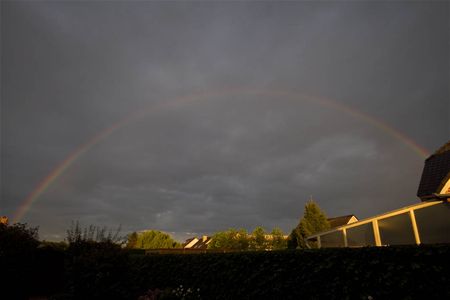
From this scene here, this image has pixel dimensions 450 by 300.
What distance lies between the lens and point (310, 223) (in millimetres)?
33219

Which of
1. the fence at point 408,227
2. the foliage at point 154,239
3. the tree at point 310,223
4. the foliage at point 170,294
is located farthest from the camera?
Result: the foliage at point 154,239

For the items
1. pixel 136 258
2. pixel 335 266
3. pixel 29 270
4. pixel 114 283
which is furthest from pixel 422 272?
pixel 29 270

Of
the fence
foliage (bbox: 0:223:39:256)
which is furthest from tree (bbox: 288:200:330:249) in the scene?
foliage (bbox: 0:223:39:256)

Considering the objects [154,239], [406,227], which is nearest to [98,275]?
[406,227]

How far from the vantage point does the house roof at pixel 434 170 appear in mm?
17091

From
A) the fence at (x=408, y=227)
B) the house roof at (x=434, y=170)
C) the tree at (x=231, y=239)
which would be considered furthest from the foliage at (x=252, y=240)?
the fence at (x=408, y=227)

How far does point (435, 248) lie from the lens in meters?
5.84

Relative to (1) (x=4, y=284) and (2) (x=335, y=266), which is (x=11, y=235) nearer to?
(1) (x=4, y=284)

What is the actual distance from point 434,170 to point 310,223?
659 inches

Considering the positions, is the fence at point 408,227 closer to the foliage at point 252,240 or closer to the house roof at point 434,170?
the house roof at point 434,170

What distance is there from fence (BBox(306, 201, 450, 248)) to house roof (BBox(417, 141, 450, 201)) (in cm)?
692

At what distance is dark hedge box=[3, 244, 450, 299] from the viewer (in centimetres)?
602

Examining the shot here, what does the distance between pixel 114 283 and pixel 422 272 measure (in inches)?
279

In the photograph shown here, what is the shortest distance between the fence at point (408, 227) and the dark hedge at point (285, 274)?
16.6 ft
